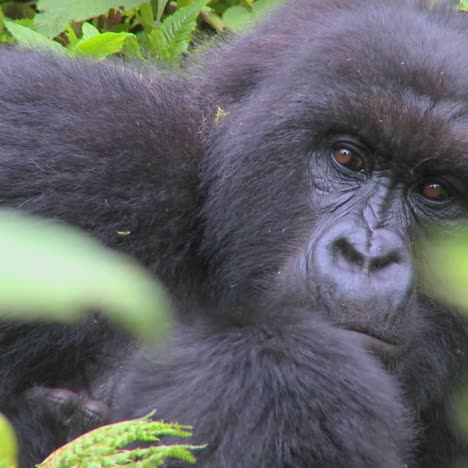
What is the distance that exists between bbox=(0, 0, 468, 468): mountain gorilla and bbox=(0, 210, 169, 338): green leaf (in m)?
1.77

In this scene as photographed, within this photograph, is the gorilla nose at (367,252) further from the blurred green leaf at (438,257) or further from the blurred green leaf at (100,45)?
the blurred green leaf at (100,45)

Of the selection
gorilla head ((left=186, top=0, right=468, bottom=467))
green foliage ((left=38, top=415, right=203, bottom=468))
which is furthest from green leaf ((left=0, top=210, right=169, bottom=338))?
gorilla head ((left=186, top=0, right=468, bottom=467))

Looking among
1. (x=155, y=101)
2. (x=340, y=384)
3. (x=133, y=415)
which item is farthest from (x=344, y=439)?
(x=155, y=101)

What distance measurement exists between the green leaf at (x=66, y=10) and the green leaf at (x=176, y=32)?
196 millimetres

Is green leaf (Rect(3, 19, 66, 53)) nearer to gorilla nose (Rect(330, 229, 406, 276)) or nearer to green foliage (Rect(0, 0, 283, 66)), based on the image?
green foliage (Rect(0, 0, 283, 66))

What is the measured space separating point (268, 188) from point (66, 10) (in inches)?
76.9

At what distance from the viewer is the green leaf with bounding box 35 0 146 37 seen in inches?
164

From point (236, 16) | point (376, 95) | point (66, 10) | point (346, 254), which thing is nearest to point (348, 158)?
point (376, 95)

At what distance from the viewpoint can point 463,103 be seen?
281 centimetres

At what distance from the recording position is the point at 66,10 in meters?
4.20

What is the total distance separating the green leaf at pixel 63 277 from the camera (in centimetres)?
61

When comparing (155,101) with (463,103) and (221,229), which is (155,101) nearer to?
(221,229)

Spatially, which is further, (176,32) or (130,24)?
(130,24)

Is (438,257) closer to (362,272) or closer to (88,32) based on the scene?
(362,272)
